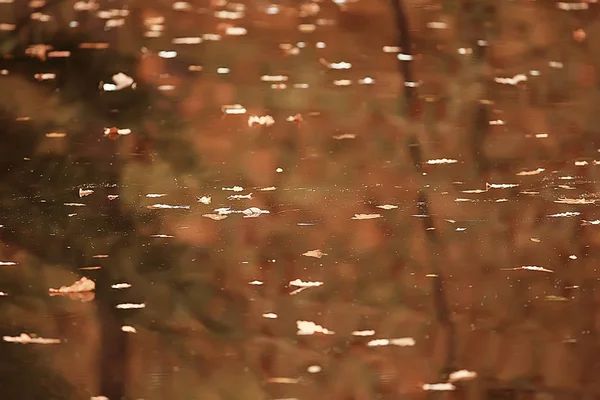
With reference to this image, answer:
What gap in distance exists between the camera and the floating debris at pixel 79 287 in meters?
0.24

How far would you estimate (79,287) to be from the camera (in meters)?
0.24

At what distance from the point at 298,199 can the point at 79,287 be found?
108 millimetres

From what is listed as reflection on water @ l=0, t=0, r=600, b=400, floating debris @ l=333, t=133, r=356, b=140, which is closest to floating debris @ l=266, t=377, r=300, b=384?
reflection on water @ l=0, t=0, r=600, b=400

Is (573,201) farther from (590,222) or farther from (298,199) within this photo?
(298,199)

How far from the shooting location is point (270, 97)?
27cm

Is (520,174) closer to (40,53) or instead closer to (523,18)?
(523,18)

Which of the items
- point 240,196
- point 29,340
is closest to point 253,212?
point 240,196

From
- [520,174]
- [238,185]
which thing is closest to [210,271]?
[238,185]

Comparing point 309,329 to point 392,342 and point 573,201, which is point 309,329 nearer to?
point 392,342

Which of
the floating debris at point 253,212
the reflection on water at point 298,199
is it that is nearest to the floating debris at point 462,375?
the reflection on water at point 298,199

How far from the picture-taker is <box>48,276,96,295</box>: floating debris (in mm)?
240

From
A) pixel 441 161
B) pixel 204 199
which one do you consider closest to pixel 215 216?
pixel 204 199

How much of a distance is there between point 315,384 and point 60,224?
0.14m

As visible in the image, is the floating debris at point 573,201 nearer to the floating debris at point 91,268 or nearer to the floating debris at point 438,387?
the floating debris at point 438,387
